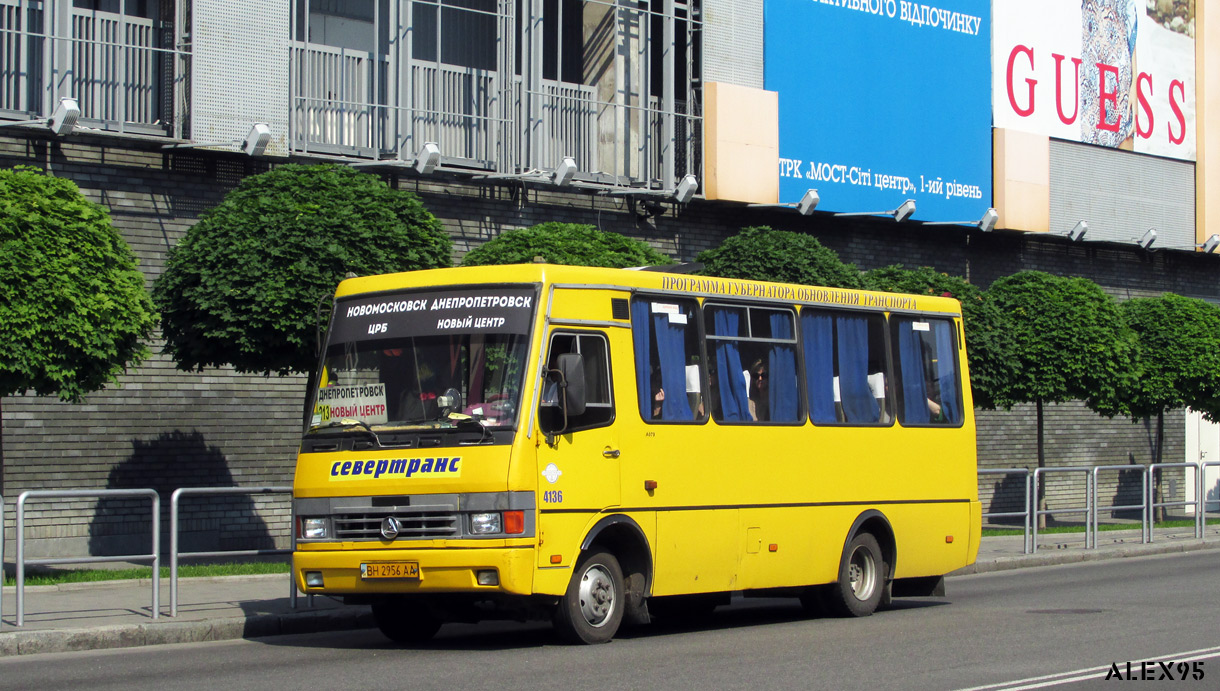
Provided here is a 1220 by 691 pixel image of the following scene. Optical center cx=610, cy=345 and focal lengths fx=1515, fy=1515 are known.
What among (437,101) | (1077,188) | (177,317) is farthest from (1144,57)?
(177,317)

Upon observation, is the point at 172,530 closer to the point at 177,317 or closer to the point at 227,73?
the point at 177,317

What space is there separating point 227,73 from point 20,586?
9857 mm

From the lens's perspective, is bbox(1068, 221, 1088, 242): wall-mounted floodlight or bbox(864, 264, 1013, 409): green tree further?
bbox(1068, 221, 1088, 242): wall-mounted floodlight

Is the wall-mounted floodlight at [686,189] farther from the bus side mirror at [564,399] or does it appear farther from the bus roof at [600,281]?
the bus side mirror at [564,399]

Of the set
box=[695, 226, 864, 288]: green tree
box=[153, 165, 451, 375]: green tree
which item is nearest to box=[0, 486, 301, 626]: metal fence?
box=[153, 165, 451, 375]: green tree

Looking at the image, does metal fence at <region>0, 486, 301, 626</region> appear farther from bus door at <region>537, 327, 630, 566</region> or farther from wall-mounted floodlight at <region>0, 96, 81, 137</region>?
wall-mounted floodlight at <region>0, 96, 81, 137</region>

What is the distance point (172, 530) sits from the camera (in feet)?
41.4

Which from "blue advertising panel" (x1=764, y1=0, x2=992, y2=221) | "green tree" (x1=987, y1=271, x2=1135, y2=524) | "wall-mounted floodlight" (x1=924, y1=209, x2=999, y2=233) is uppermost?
"blue advertising panel" (x1=764, y1=0, x2=992, y2=221)

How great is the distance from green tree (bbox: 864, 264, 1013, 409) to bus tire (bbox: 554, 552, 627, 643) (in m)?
13.7

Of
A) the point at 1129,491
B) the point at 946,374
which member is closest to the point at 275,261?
the point at 946,374

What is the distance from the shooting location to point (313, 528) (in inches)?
438

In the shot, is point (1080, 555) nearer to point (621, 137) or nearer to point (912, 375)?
point (912, 375)

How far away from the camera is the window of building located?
13.4 metres

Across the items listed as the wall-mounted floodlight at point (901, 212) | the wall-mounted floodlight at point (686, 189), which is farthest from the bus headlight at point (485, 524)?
the wall-mounted floodlight at point (901, 212)
